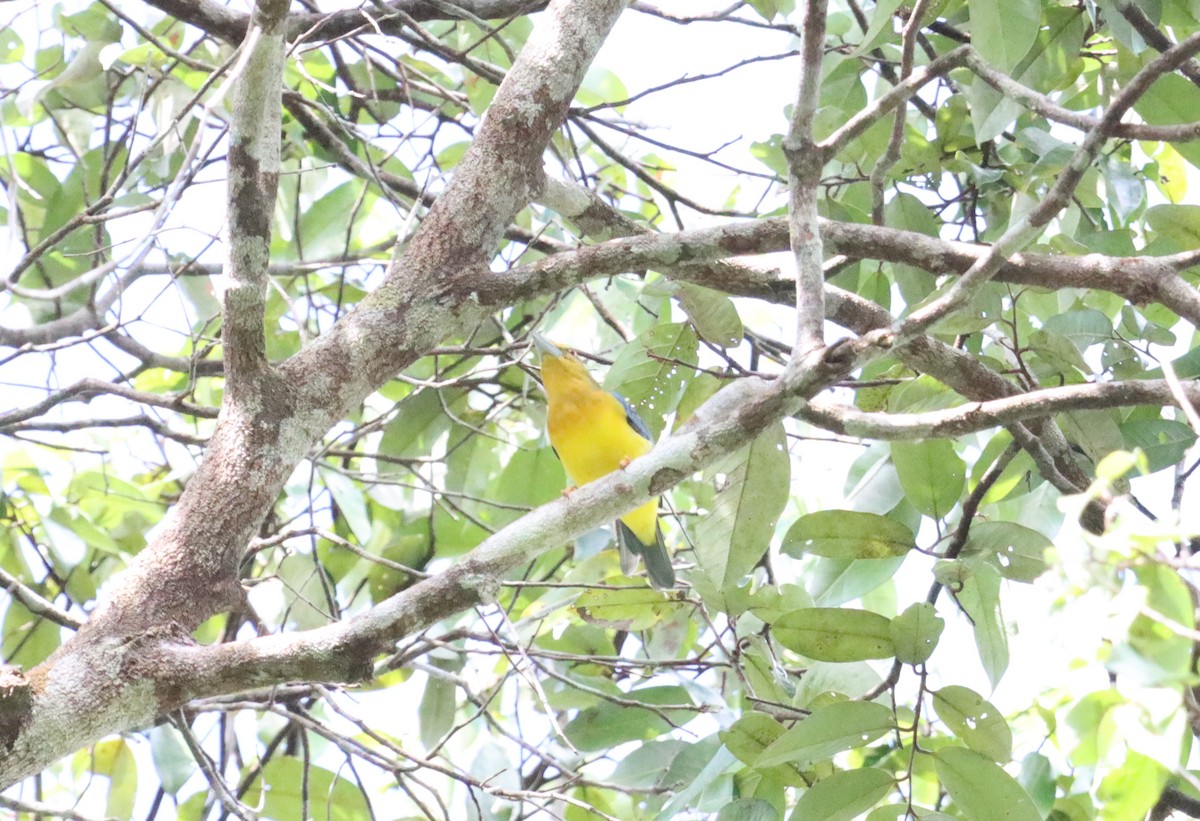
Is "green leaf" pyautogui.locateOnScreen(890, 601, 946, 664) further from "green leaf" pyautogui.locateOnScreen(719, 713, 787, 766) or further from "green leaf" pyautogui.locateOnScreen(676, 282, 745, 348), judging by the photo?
"green leaf" pyautogui.locateOnScreen(676, 282, 745, 348)

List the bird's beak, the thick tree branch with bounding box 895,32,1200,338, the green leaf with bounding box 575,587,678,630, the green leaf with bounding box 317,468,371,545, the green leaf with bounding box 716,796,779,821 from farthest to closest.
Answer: the bird's beak → the green leaf with bounding box 317,468,371,545 → the green leaf with bounding box 575,587,678,630 → the green leaf with bounding box 716,796,779,821 → the thick tree branch with bounding box 895,32,1200,338

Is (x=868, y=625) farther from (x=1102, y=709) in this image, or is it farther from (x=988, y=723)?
(x=1102, y=709)

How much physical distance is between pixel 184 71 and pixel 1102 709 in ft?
12.8

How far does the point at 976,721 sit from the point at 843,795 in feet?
1.07

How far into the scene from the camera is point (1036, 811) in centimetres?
215

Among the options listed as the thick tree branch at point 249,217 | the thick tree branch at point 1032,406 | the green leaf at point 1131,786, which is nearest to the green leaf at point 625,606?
the thick tree branch at point 1032,406

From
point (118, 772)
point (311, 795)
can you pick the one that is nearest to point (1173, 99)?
point (311, 795)

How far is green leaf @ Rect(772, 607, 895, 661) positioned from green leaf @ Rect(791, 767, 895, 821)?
0.80 ft

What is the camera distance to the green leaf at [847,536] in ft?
8.03

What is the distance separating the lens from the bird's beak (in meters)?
3.71

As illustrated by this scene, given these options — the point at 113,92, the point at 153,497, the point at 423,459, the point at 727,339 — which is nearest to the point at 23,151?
the point at 113,92

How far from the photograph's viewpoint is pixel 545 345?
12.5 ft

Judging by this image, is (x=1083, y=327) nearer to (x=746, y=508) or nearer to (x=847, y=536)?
(x=847, y=536)

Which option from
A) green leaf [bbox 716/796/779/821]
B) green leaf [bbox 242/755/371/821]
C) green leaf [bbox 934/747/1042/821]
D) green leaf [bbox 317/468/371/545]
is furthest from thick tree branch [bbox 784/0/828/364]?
green leaf [bbox 242/755/371/821]
